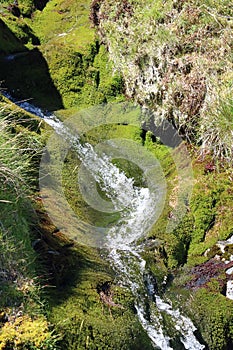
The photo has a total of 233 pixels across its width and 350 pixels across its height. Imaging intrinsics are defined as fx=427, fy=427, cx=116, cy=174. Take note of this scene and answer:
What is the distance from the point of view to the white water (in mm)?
3789

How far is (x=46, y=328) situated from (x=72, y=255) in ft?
3.56

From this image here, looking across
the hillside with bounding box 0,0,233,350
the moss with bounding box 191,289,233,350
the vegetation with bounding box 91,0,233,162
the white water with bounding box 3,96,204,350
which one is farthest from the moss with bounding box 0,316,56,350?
the vegetation with bounding box 91,0,233,162

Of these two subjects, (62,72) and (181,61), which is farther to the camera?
(62,72)

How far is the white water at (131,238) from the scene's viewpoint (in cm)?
379

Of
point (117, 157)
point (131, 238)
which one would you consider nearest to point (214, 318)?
point (131, 238)

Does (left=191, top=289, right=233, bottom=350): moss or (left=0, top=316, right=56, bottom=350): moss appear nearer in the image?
(left=0, top=316, right=56, bottom=350): moss

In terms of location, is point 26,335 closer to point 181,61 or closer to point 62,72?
point 181,61

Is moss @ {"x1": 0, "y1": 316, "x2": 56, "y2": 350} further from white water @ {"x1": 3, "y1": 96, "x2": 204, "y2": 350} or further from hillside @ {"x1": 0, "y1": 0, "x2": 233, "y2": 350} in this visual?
white water @ {"x1": 3, "y1": 96, "x2": 204, "y2": 350}

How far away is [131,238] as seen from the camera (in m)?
5.18

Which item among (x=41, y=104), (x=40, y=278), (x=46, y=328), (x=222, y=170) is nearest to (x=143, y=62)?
(x=41, y=104)

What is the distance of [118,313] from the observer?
11.1 ft

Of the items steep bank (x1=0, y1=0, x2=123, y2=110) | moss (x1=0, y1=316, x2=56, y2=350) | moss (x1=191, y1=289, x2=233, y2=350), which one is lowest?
moss (x1=191, y1=289, x2=233, y2=350)

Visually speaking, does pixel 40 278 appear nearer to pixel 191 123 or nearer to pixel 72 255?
pixel 72 255

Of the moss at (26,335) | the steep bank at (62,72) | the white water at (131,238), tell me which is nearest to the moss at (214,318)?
the white water at (131,238)
